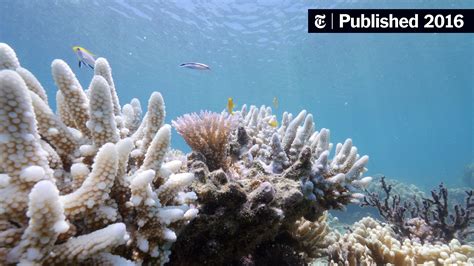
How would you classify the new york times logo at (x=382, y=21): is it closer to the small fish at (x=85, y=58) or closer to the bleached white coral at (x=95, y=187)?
the small fish at (x=85, y=58)

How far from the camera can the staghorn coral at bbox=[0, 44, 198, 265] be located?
1355mm

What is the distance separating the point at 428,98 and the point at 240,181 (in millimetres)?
95572

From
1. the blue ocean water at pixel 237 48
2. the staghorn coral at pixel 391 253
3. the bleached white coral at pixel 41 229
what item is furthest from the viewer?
the blue ocean water at pixel 237 48

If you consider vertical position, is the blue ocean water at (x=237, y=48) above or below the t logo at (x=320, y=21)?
above

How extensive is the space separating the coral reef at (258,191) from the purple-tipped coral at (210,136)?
11 millimetres

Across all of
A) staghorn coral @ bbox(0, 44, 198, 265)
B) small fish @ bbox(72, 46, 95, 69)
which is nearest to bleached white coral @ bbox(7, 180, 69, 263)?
staghorn coral @ bbox(0, 44, 198, 265)

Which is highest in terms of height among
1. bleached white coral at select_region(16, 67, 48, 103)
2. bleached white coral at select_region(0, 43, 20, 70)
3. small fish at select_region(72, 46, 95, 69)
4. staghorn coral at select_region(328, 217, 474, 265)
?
small fish at select_region(72, 46, 95, 69)

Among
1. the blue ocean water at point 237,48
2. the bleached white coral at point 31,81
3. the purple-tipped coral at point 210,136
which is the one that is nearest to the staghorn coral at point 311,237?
the purple-tipped coral at point 210,136

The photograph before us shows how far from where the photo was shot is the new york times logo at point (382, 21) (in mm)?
6207

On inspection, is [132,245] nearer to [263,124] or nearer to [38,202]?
A: [38,202]

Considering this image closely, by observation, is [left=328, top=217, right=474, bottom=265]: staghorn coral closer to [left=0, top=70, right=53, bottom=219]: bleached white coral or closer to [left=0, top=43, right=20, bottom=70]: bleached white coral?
[left=0, top=70, right=53, bottom=219]: bleached white coral

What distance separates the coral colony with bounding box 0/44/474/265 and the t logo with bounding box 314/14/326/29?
3383 mm

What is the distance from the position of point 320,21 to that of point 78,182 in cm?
650

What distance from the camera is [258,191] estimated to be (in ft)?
8.30
